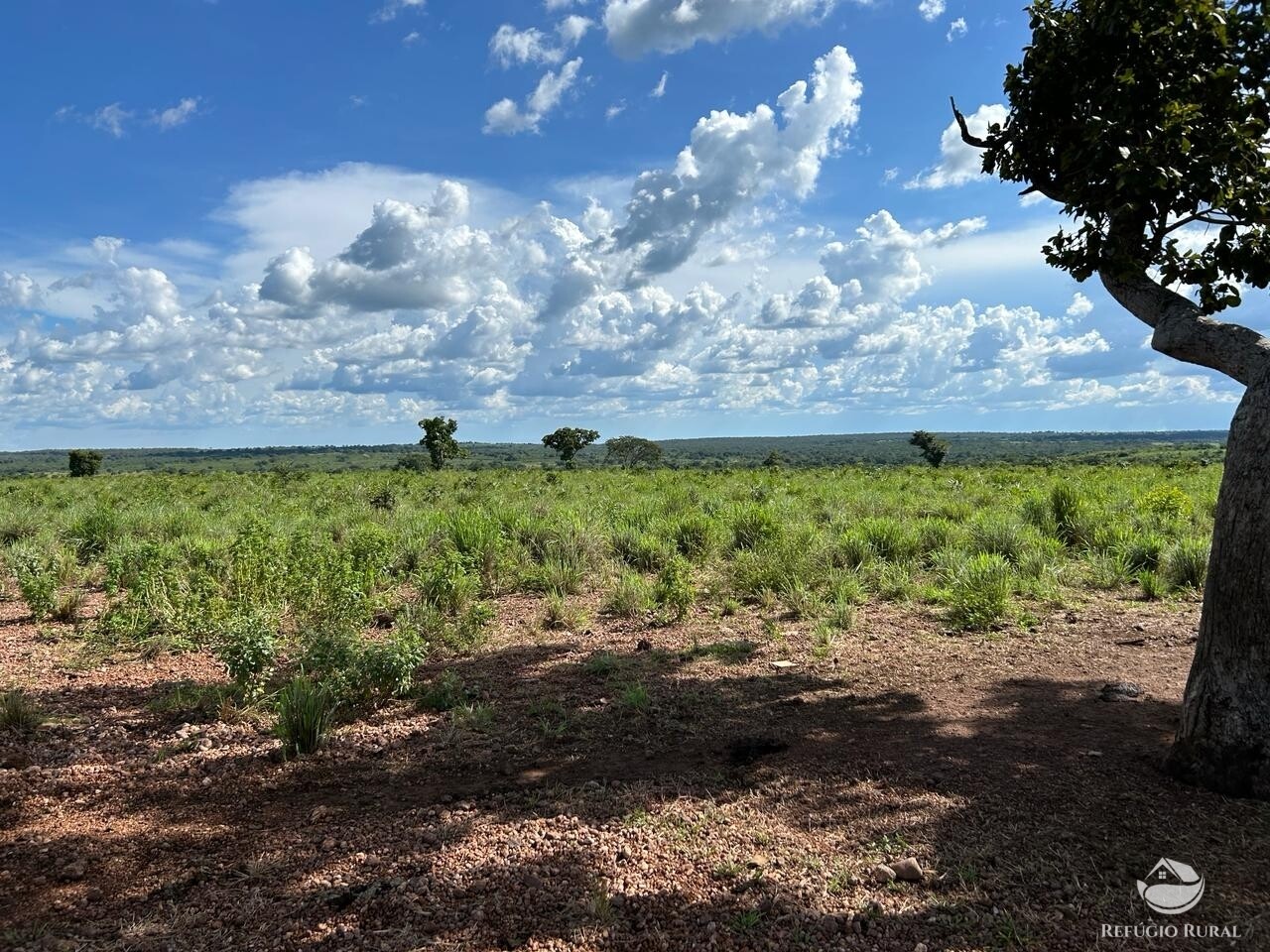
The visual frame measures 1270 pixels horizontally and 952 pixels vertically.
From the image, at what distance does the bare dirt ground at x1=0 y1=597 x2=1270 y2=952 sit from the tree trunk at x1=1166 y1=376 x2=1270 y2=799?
210mm

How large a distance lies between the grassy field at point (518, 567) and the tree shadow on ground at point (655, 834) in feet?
3.82

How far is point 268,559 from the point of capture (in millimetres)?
8625

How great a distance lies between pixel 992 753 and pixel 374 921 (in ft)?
11.7

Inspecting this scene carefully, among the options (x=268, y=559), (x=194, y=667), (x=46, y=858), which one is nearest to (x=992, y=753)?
(x=46, y=858)

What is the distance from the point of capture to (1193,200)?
4613 mm

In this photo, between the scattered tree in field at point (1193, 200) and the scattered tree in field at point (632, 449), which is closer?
the scattered tree in field at point (1193, 200)

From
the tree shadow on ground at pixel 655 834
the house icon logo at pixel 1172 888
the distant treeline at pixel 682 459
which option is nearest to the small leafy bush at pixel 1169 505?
the tree shadow on ground at pixel 655 834

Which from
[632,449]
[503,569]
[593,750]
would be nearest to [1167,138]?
[593,750]

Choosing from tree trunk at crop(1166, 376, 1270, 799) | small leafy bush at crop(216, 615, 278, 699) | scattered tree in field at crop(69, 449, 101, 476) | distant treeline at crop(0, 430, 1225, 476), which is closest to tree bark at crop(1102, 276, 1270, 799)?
tree trunk at crop(1166, 376, 1270, 799)

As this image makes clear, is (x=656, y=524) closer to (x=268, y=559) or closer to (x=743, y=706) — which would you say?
(x=268, y=559)

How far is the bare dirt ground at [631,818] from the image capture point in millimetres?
3102

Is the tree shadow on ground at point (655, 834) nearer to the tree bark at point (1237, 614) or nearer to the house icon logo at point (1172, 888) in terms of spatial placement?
the house icon logo at point (1172, 888)

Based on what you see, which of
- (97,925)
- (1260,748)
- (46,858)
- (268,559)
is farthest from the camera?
(268,559)

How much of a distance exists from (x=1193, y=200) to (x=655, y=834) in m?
4.86
